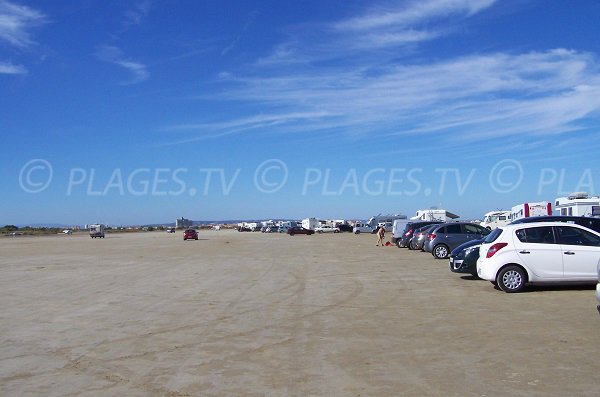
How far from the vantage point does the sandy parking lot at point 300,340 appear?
687 cm

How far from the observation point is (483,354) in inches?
320

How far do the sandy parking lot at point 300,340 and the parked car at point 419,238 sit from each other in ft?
46.8

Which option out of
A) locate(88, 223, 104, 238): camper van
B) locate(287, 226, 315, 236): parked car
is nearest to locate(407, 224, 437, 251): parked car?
locate(287, 226, 315, 236): parked car

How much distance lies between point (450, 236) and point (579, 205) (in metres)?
11.1

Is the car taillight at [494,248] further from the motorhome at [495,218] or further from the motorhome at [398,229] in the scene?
the motorhome at [495,218]

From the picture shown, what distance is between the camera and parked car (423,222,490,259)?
1043 inches

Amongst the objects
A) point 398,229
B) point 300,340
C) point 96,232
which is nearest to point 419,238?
point 398,229

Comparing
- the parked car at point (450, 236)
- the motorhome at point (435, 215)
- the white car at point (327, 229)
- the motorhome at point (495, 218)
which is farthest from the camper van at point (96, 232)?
the parked car at point (450, 236)

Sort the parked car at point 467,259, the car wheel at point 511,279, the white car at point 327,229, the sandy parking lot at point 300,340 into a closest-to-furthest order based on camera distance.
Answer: the sandy parking lot at point 300,340 < the car wheel at point 511,279 < the parked car at point 467,259 < the white car at point 327,229

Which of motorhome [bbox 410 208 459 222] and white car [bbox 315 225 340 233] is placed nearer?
motorhome [bbox 410 208 459 222]

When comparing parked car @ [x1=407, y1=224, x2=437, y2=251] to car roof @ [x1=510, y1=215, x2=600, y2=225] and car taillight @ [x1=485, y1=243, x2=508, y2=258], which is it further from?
car taillight @ [x1=485, y1=243, x2=508, y2=258]

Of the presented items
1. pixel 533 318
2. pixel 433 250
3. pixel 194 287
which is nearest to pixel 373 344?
pixel 533 318

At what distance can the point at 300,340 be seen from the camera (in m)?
9.28

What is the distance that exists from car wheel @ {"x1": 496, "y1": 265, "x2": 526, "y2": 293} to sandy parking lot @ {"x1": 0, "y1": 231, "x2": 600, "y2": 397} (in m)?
0.31
